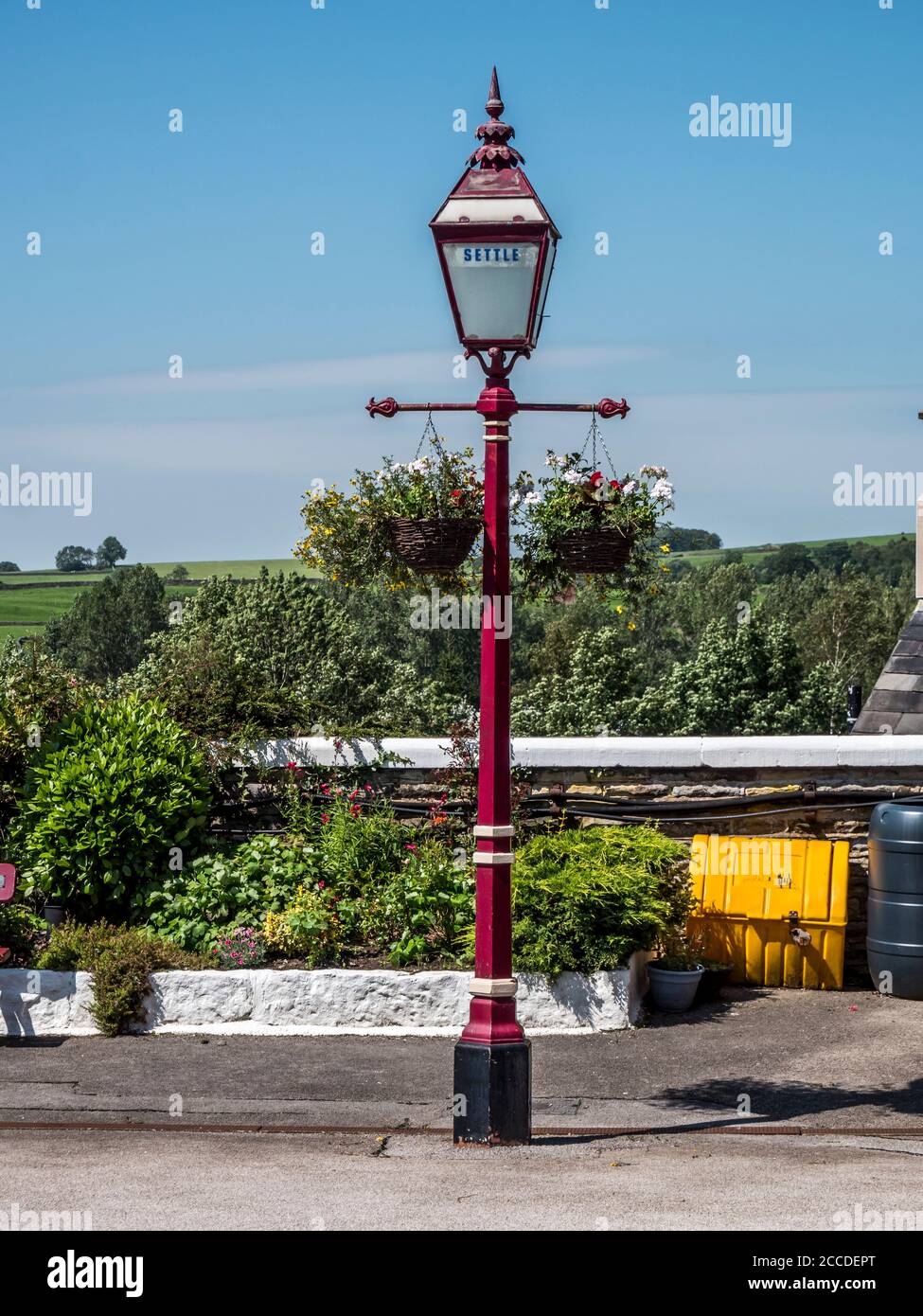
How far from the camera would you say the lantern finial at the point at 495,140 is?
7.44 metres

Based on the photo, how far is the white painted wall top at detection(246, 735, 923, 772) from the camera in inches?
434

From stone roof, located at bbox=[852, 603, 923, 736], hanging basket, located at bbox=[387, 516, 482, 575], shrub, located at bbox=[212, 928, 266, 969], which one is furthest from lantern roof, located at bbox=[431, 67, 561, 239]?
stone roof, located at bbox=[852, 603, 923, 736]

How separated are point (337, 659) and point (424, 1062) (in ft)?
129

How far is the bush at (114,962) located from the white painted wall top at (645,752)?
6.01 ft

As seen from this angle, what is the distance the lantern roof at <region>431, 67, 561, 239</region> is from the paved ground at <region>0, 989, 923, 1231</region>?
14.2 feet

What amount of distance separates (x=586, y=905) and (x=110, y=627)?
72474mm

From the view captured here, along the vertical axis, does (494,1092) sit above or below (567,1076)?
above

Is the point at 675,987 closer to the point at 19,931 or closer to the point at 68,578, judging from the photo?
the point at 19,931

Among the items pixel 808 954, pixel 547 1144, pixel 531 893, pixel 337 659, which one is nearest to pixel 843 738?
pixel 808 954

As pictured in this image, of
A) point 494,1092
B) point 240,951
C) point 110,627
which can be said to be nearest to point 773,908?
point 240,951

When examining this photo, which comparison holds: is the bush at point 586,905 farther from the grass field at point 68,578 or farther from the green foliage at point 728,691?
the grass field at point 68,578

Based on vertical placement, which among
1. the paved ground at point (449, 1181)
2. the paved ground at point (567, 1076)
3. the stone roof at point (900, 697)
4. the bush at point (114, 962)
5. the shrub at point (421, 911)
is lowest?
the paved ground at point (567, 1076)

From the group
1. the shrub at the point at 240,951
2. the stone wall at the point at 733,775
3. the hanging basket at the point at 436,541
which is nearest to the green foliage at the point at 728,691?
the stone wall at the point at 733,775

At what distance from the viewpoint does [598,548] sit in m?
9.02
